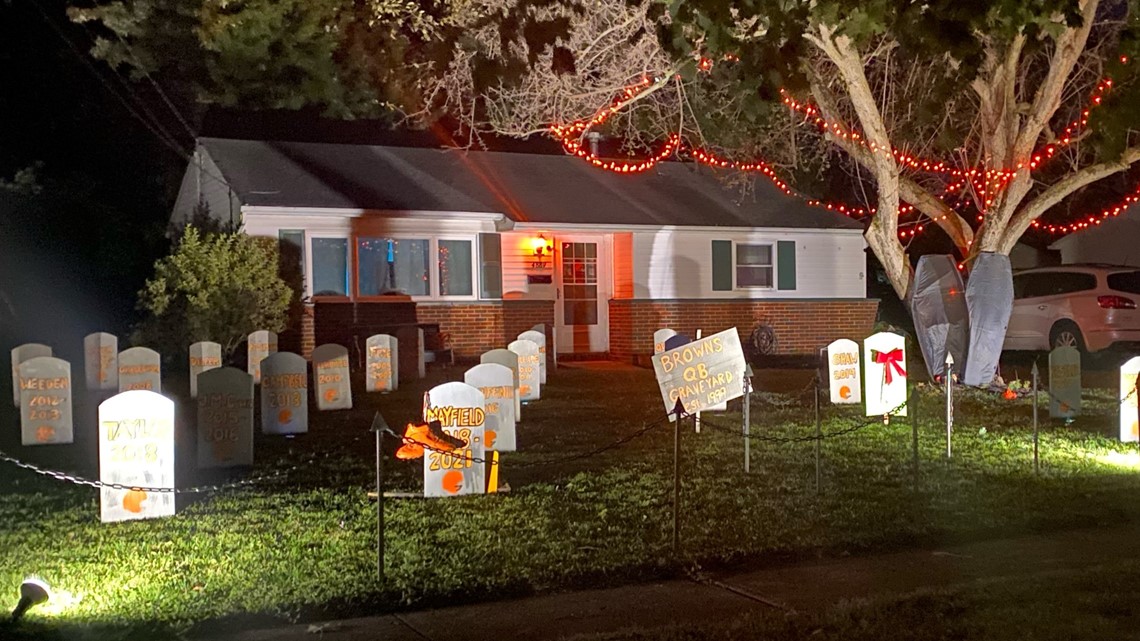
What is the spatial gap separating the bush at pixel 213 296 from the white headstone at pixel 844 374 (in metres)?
9.30

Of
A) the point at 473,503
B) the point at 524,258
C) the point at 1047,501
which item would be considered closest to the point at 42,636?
the point at 473,503

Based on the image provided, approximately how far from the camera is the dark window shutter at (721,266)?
23844mm

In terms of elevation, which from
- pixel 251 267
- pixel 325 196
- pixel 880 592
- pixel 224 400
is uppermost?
pixel 325 196

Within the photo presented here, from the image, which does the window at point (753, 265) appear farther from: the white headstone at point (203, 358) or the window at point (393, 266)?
the white headstone at point (203, 358)

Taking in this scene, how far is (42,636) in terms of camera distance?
628 cm

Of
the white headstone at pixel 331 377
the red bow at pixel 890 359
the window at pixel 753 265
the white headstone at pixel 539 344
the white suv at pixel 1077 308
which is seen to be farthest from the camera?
the window at pixel 753 265

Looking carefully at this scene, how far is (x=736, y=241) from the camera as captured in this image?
24125 mm

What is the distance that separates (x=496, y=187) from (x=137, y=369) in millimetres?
10823

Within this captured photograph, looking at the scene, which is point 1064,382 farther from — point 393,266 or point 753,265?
point 393,266

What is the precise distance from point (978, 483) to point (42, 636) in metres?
7.63

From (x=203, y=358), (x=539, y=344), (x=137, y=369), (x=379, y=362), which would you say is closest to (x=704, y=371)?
(x=539, y=344)

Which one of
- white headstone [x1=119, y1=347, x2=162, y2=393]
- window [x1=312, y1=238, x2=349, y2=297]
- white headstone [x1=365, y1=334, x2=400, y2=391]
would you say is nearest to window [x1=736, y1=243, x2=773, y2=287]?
window [x1=312, y1=238, x2=349, y2=297]

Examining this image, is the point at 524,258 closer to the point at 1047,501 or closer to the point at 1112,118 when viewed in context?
the point at 1112,118

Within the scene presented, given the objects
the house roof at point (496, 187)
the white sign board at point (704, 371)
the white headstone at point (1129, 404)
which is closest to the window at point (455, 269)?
the house roof at point (496, 187)
